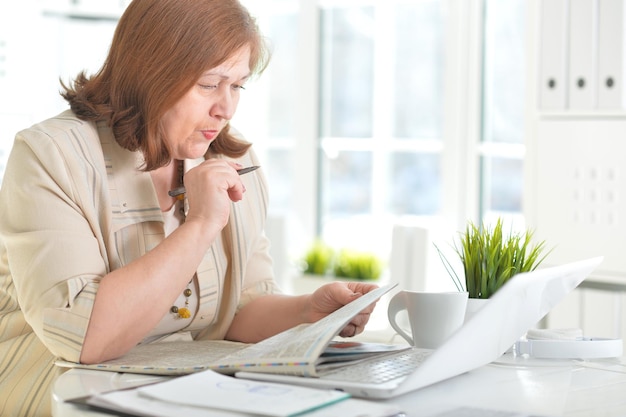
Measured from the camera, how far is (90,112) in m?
1.57

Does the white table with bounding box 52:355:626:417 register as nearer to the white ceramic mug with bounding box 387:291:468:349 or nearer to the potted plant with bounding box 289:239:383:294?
the white ceramic mug with bounding box 387:291:468:349

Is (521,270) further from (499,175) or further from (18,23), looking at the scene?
(18,23)

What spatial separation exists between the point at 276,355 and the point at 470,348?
0.24 metres

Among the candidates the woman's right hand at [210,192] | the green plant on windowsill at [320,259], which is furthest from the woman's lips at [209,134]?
the green plant on windowsill at [320,259]

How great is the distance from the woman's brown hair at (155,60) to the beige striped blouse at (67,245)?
0.13 ft

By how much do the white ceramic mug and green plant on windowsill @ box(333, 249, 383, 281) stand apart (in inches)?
109

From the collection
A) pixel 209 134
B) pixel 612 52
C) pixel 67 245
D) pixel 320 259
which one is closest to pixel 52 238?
pixel 67 245

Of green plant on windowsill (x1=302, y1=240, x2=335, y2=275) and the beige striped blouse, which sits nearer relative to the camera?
the beige striped blouse

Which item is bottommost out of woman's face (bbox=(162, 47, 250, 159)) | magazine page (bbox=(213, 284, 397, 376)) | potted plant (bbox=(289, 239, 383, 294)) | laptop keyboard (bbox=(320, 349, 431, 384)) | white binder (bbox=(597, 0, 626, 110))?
potted plant (bbox=(289, 239, 383, 294))

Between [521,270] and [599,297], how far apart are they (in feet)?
5.44

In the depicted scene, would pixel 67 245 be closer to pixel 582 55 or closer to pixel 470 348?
pixel 470 348

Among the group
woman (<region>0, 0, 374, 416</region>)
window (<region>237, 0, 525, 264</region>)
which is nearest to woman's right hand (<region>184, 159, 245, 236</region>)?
woman (<region>0, 0, 374, 416</region>)

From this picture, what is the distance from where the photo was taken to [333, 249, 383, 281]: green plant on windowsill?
162 inches

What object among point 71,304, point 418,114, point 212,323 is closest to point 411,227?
point 418,114
